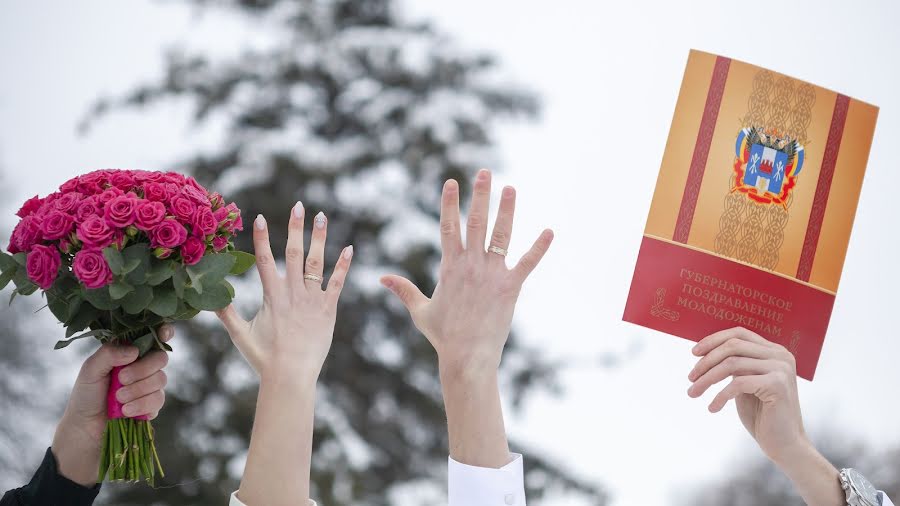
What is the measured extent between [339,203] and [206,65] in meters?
0.79

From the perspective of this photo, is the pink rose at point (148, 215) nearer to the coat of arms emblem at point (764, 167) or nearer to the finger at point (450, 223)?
the finger at point (450, 223)

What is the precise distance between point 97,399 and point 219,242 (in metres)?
0.42

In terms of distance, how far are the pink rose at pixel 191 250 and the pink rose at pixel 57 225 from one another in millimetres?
208

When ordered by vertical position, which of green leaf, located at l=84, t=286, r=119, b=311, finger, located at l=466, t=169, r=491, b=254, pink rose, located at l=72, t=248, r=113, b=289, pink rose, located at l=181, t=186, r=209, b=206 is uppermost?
finger, located at l=466, t=169, r=491, b=254

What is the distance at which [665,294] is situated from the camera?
6.29ft

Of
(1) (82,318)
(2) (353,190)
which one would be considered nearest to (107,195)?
(1) (82,318)

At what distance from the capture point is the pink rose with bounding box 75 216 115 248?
1480 millimetres

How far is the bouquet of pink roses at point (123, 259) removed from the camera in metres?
1.50

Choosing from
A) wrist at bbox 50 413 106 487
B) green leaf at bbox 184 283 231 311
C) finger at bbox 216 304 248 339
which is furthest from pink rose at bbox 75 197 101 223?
wrist at bbox 50 413 106 487

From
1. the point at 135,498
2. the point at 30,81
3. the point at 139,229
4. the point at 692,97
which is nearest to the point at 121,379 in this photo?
the point at 139,229

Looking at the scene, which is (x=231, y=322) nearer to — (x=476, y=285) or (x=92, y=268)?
(x=92, y=268)

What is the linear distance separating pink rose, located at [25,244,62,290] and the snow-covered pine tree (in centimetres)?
171

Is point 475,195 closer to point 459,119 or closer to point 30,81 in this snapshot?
point 459,119

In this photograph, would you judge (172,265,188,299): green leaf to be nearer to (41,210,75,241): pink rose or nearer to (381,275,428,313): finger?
(41,210,75,241): pink rose
